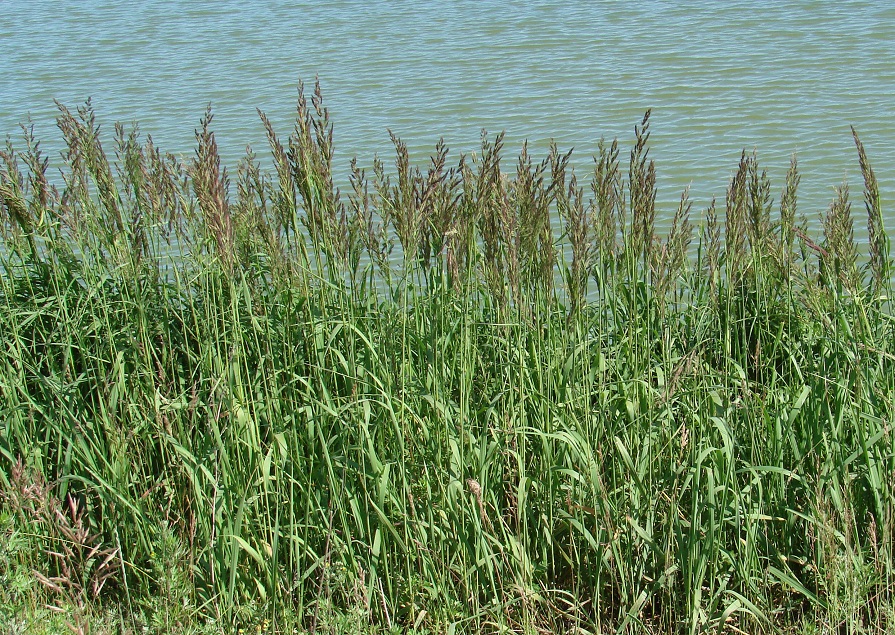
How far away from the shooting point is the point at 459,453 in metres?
3.63

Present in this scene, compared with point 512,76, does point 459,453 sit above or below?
below

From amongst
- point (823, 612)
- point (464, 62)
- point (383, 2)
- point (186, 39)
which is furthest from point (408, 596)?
point (383, 2)

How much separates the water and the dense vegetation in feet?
14.9

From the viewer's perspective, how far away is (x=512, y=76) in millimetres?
12617

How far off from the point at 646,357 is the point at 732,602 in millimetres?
961

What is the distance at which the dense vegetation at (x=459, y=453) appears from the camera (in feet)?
11.2

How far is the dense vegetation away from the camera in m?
3.43

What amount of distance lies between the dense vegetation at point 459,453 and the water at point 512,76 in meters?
4.53

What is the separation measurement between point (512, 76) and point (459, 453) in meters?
9.66

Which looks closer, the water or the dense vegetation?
the dense vegetation

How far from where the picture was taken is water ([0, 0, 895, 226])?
9969 mm

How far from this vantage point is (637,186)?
356 centimetres

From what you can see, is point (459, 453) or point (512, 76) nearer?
point (459, 453)

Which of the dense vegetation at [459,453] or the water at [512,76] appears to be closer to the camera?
the dense vegetation at [459,453]
